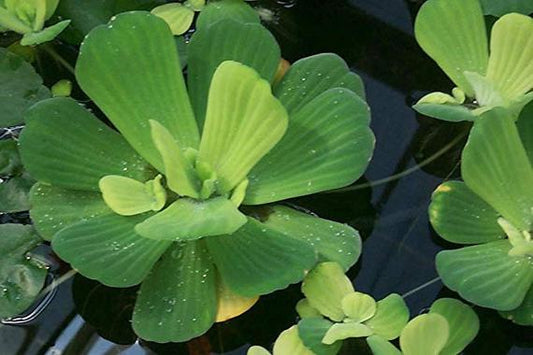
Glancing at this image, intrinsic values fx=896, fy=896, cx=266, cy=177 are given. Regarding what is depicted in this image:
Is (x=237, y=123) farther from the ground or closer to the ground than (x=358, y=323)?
farther from the ground

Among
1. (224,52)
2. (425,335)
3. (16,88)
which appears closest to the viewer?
(425,335)

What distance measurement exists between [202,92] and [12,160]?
13.3 inches

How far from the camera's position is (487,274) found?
4.17 ft

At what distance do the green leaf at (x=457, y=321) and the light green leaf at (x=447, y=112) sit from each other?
0.93 feet

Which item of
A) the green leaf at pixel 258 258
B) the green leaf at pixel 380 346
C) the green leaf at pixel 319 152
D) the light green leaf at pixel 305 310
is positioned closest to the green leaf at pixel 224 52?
the green leaf at pixel 319 152

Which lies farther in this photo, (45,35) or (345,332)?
(45,35)

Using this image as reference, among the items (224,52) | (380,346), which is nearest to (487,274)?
(380,346)

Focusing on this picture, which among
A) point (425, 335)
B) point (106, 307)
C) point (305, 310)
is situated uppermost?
point (425, 335)

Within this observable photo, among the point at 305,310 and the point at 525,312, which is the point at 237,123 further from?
the point at 525,312

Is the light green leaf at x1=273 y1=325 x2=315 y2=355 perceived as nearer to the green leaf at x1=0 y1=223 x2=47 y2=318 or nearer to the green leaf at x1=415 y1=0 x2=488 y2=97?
the green leaf at x1=0 y1=223 x2=47 y2=318

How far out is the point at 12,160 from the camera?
1.48 m

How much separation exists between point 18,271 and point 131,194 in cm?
22

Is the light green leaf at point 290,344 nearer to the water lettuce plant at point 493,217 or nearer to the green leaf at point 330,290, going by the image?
the green leaf at point 330,290

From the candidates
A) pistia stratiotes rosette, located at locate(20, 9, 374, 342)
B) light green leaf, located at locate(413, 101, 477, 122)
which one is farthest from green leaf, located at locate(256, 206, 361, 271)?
light green leaf, located at locate(413, 101, 477, 122)
